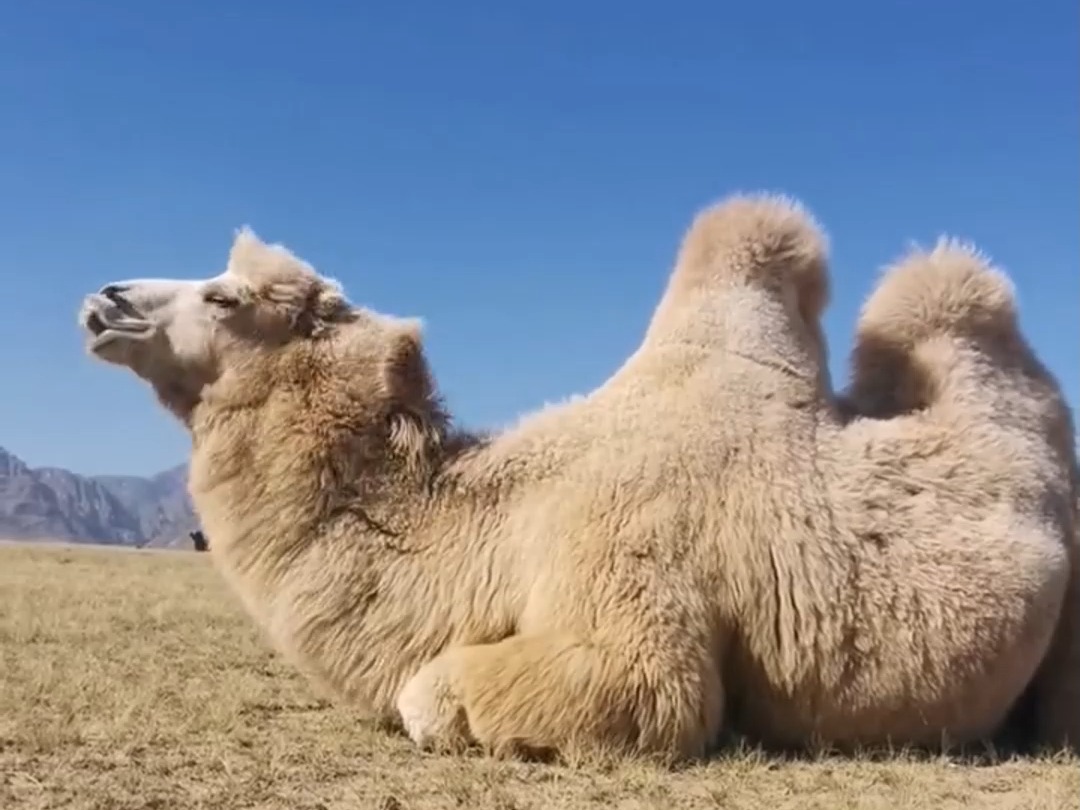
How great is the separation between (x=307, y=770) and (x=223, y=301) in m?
2.11

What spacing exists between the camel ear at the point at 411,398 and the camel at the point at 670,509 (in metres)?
0.01

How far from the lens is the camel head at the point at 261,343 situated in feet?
18.9

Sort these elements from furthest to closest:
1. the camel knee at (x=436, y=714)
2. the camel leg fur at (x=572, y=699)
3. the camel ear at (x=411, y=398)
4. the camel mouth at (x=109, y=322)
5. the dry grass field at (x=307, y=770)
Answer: the camel mouth at (x=109, y=322) → the camel ear at (x=411, y=398) → the camel knee at (x=436, y=714) → the camel leg fur at (x=572, y=699) → the dry grass field at (x=307, y=770)

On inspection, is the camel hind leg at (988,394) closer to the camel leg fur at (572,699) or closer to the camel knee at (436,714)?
the camel leg fur at (572,699)

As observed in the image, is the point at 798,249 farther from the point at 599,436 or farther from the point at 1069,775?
the point at 1069,775

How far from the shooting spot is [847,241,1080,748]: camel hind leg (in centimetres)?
573

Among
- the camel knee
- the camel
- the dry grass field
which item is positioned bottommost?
the dry grass field

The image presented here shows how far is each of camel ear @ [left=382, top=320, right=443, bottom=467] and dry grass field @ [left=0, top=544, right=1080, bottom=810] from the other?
46.0 inches

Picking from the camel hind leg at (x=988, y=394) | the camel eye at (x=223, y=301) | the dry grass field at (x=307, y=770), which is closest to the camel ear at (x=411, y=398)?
the camel eye at (x=223, y=301)

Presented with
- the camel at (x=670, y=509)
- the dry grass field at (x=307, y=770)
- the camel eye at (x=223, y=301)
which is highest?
the camel eye at (x=223, y=301)

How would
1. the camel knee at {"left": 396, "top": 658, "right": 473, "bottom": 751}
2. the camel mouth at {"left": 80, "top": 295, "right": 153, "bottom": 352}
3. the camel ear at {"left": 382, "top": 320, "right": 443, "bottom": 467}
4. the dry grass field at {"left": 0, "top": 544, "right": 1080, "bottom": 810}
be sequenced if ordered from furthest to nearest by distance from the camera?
the camel mouth at {"left": 80, "top": 295, "right": 153, "bottom": 352}
the camel ear at {"left": 382, "top": 320, "right": 443, "bottom": 467}
the camel knee at {"left": 396, "top": 658, "right": 473, "bottom": 751}
the dry grass field at {"left": 0, "top": 544, "right": 1080, "bottom": 810}

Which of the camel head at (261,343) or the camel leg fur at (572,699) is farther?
the camel head at (261,343)

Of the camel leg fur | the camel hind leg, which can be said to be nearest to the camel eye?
the camel leg fur

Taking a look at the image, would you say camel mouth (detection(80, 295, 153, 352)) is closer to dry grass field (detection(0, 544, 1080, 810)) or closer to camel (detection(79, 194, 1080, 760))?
camel (detection(79, 194, 1080, 760))
